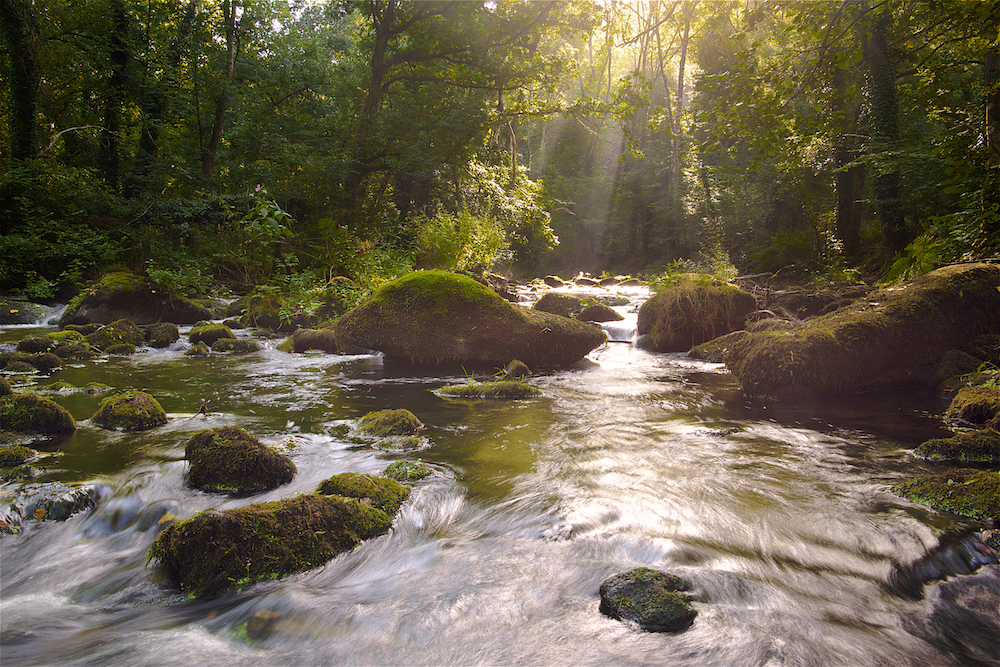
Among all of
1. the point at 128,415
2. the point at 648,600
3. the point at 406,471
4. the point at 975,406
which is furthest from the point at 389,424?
the point at 975,406

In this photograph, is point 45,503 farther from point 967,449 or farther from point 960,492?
point 967,449

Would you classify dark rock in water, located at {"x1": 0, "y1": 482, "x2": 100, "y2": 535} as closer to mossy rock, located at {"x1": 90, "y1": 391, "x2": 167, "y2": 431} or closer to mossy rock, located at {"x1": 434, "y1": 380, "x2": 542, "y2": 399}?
mossy rock, located at {"x1": 90, "y1": 391, "x2": 167, "y2": 431}

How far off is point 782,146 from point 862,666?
5105 millimetres

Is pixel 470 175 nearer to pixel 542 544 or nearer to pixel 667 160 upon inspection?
pixel 542 544

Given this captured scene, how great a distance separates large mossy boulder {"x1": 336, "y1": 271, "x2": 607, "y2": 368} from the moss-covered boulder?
14.8 feet

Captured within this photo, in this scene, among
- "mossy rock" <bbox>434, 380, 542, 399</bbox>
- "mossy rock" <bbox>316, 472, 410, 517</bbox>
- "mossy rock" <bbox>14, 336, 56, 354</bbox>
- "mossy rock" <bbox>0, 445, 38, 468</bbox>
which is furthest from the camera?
"mossy rock" <bbox>14, 336, 56, 354</bbox>

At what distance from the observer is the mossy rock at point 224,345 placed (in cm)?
1095

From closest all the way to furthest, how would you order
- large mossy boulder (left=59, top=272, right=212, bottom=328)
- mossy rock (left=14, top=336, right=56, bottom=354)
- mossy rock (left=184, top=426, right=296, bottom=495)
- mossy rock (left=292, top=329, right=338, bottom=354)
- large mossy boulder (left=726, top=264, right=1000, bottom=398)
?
mossy rock (left=184, top=426, right=296, bottom=495), large mossy boulder (left=726, top=264, right=1000, bottom=398), mossy rock (left=14, top=336, right=56, bottom=354), mossy rock (left=292, top=329, right=338, bottom=354), large mossy boulder (left=59, top=272, right=212, bottom=328)

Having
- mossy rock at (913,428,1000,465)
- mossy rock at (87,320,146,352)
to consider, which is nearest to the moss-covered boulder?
mossy rock at (913,428,1000,465)

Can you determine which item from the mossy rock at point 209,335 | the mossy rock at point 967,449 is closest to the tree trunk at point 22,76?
the mossy rock at point 209,335

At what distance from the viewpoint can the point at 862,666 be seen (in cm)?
269

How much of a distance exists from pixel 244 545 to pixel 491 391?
4.73 metres

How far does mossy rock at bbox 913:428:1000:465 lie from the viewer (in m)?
4.88

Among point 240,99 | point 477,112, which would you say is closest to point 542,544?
point 477,112
